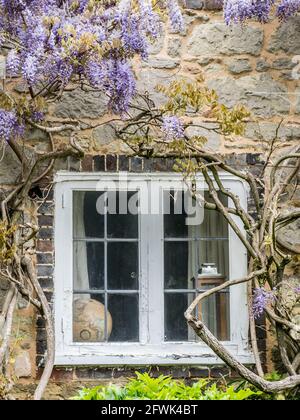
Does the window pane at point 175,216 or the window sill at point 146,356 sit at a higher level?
the window pane at point 175,216

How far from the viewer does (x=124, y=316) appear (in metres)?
6.03

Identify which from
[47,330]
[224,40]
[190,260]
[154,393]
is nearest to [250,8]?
[224,40]

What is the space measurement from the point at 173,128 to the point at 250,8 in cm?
96

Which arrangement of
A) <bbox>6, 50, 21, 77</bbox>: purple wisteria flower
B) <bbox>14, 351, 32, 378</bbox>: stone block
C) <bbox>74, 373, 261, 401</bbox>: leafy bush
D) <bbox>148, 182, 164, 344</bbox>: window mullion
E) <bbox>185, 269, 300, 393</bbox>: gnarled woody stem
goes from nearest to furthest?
<bbox>74, 373, 261, 401</bbox>: leafy bush → <bbox>185, 269, 300, 393</bbox>: gnarled woody stem → <bbox>6, 50, 21, 77</bbox>: purple wisteria flower → <bbox>14, 351, 32, 378</bbox>: stone block → <bbox>148, 182, 164, 344</bbox>: window mullion

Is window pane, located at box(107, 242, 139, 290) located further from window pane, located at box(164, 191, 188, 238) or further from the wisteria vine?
the wisteria vine

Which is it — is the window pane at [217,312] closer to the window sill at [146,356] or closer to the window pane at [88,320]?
the window sill at [146,356]

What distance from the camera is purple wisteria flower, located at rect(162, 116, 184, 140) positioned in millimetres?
5641

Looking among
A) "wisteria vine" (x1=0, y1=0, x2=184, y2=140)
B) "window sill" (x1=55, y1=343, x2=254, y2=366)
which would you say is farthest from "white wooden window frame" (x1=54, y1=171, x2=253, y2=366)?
"wisteria vine" (x1=0, y1=0, x2=184, y2=140)

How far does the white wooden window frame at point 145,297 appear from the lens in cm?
590

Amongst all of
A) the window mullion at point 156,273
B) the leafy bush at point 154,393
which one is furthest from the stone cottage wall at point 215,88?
the leafy bush at point 154,393

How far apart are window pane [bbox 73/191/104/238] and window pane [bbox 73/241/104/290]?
7 cm

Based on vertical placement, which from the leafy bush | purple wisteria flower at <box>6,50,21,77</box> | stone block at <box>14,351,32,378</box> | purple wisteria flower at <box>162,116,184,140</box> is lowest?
the leafy bush

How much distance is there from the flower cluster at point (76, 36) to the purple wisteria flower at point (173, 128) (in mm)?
358
